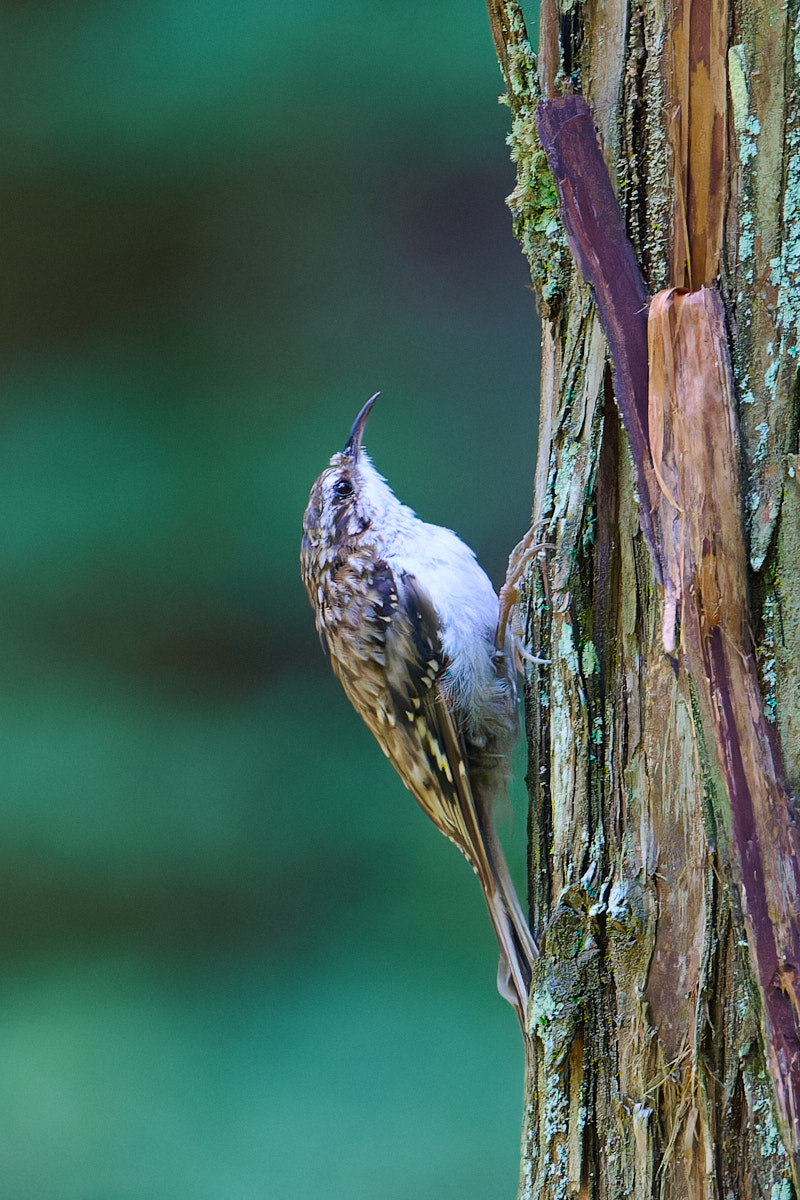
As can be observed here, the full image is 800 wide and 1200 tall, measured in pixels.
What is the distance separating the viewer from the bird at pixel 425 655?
1863 mm

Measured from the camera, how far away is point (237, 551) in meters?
3.53

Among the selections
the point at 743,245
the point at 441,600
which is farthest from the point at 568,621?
the point at 441,600

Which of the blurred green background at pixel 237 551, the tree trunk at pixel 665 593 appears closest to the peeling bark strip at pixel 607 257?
the tree trunk at pixel 665 593

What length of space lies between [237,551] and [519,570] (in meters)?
2.08

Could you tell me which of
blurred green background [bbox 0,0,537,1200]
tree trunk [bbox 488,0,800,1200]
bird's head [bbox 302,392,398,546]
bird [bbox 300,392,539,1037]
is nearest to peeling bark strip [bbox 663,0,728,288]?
tree trunk [bbox 488,0,800,1200]

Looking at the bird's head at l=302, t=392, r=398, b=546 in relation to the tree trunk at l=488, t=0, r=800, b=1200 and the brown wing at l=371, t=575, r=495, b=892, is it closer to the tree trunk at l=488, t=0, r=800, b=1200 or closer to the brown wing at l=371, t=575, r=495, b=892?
the brown wing at l=371, t=575, r=495, b=892

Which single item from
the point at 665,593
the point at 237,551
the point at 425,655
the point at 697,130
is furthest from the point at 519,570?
the point at 237,551

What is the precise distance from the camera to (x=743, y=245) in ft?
3.31

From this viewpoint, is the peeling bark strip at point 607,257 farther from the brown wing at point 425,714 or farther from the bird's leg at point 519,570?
the brown wing at point 425,714

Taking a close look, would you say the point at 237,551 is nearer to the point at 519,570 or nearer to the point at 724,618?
the point at 519,570

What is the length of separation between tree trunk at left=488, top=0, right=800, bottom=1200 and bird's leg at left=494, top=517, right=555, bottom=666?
44 mm

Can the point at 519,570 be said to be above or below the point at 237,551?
below

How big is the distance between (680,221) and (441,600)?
938 mm

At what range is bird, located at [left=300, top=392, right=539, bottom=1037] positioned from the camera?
1.86m
